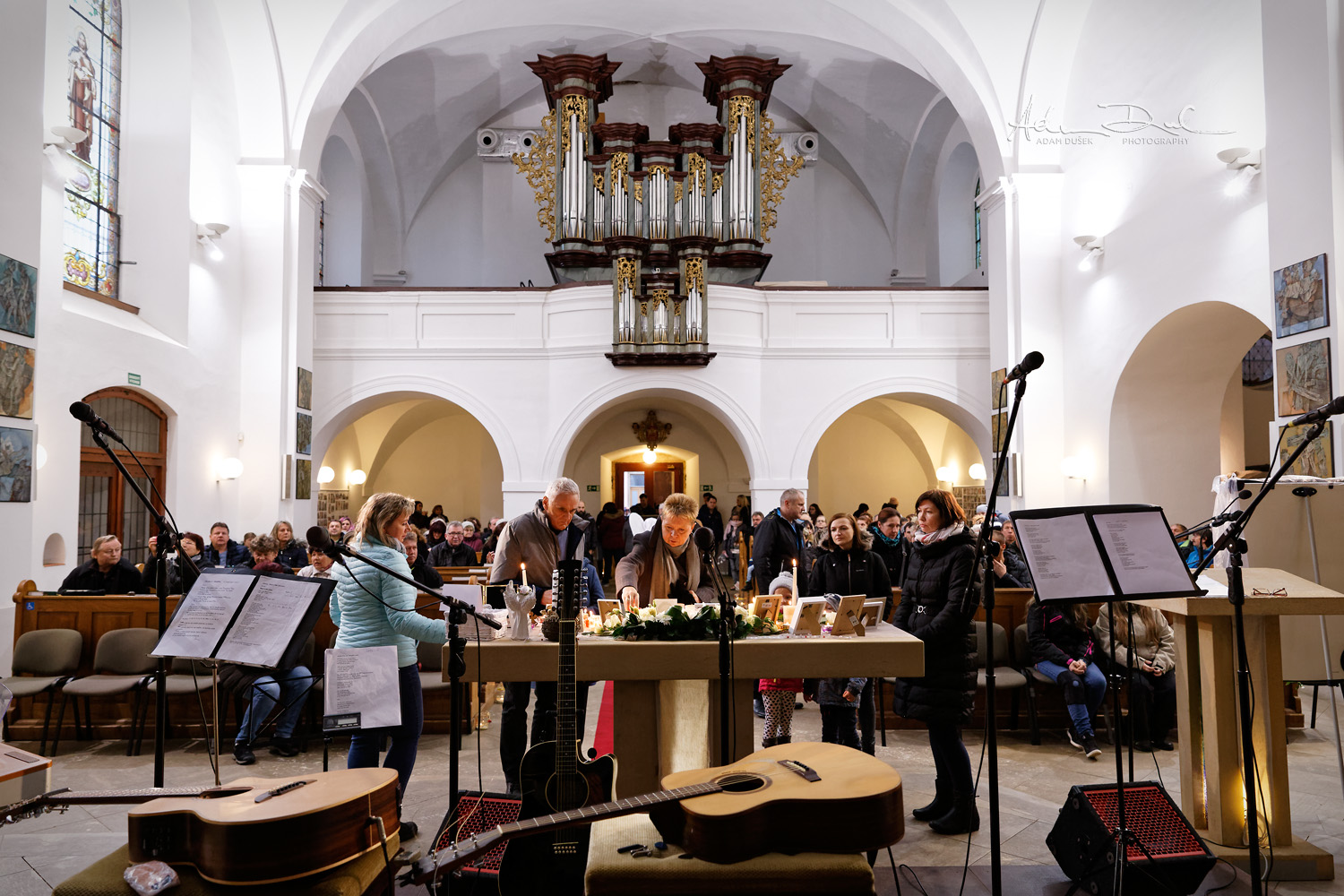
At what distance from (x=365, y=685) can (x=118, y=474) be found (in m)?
7.46

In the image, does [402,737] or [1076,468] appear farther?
[1076,468]

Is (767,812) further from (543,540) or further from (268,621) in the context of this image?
(543,540)

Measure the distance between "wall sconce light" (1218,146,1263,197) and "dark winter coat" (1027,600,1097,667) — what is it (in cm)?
429

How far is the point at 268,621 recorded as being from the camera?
10.3ft

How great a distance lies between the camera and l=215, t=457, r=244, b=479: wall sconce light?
10779 mm

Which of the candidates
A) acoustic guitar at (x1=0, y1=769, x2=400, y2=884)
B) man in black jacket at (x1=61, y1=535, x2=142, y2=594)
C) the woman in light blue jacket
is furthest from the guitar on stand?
man in black jacket at (x1=61, y1=535, x2=142, y2=594)

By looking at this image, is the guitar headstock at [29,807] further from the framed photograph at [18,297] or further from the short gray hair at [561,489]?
the framed photograph at [18,297]

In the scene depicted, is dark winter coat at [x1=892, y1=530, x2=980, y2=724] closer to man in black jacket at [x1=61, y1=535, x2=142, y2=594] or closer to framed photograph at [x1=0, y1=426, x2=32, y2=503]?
man in black jacket at [x1=61, y1=535, x2=142, y2=594]

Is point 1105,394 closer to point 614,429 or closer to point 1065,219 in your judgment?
point 1065,219

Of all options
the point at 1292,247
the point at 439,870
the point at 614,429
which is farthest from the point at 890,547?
the point at 614,429

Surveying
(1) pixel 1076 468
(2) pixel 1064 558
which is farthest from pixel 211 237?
(2) pixel 1064 558

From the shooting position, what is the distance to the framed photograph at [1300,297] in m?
6.77

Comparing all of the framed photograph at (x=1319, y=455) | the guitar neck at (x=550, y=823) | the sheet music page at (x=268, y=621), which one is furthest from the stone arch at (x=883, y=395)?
the guitar neck at (x=550, y=823)

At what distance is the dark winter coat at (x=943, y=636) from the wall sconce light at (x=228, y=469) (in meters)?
8.84
